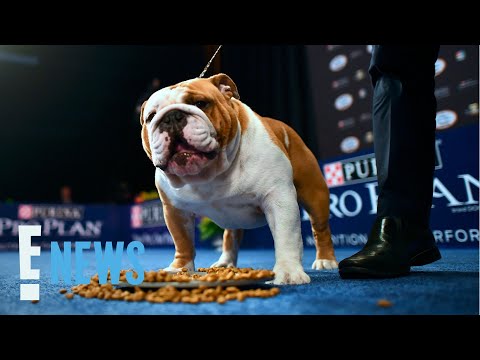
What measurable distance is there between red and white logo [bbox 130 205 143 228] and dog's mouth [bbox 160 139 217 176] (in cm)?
536

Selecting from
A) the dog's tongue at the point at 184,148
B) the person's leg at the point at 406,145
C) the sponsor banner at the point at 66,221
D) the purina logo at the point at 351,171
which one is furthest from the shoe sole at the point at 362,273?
the sponsor banner at the point at 66,221

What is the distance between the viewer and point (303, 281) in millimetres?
1269

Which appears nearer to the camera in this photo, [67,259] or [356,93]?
[67,259]

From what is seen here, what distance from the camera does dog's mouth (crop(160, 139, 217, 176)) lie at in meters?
1.27

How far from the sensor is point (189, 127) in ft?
4.07

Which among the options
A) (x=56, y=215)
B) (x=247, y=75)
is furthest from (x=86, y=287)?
(x=56, y=215)

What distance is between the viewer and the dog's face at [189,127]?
4.11 feet

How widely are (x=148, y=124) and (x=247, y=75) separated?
158 inches

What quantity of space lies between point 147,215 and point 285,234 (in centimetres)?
514

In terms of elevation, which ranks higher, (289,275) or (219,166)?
(219,166)

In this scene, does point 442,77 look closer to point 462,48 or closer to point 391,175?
point 462,48

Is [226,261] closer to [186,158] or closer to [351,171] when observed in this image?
[186,158]

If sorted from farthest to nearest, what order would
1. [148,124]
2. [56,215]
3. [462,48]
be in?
[56,215] → [462,48] → [148,124]

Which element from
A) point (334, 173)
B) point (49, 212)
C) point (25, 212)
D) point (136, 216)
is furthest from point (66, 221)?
point (334, 173)
